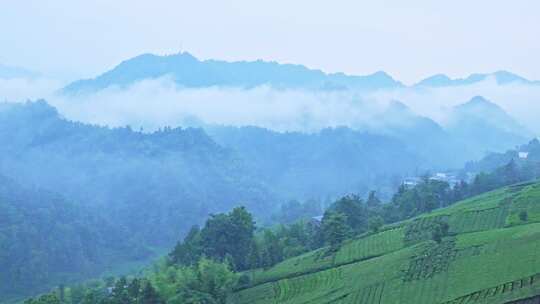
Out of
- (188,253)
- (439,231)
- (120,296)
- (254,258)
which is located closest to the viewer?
(120,296)

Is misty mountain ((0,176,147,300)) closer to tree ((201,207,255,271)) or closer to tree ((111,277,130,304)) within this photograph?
tree ((201,207,255,271))

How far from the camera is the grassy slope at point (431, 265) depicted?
3331cm

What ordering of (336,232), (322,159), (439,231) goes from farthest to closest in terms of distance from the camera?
(322,159) < (336,232) < (439,231)

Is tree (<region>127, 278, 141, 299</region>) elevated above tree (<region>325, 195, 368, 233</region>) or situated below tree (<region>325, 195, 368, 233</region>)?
below

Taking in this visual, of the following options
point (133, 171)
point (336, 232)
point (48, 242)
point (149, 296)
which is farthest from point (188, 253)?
point (133, 171)

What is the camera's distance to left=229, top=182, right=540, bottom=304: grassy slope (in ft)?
109

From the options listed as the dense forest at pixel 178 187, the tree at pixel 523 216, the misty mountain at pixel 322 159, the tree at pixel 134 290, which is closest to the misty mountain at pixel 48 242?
the dense forest at pixel 178 187

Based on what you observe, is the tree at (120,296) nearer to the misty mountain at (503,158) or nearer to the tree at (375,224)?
the tree at (375,224)

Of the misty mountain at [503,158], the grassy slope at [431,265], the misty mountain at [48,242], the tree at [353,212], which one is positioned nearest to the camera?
the grassy slope at [431,265]

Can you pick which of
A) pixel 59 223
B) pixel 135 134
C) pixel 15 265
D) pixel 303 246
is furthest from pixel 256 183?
pixel 303 246

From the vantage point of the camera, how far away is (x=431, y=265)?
125ft

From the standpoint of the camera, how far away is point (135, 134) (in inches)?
5197

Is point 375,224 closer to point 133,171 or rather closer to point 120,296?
point 120,296

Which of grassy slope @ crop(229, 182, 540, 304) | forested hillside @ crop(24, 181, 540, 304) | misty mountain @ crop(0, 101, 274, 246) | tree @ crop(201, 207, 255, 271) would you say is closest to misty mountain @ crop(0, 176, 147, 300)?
misty mountain @ crop(0, 101, 274, 246)
